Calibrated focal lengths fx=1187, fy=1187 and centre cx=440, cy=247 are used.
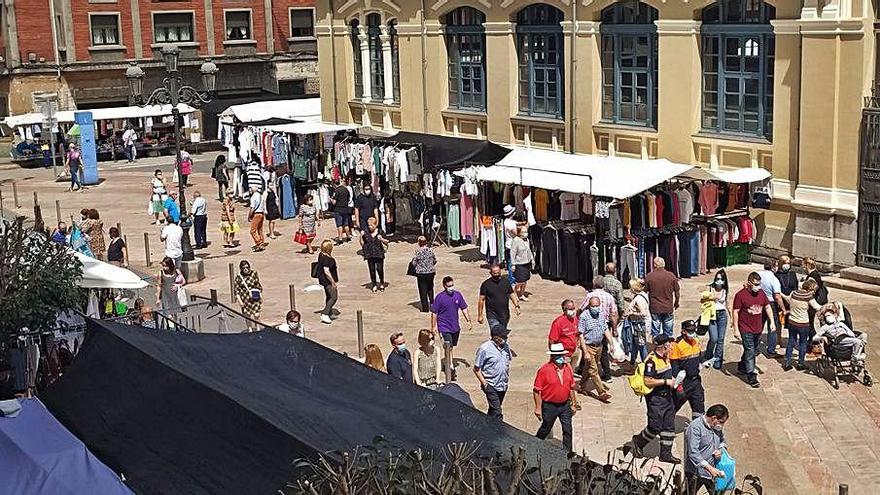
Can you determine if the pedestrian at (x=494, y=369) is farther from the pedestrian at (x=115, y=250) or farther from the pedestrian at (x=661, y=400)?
the pedestrian at (x=115, y=250)

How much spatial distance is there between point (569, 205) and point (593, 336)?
22.5ft

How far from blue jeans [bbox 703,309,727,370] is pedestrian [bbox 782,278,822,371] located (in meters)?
0.80

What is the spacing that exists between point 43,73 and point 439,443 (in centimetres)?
4320

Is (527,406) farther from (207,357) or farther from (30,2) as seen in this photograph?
(30,2)

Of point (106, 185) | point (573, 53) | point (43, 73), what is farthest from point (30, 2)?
point (573, 53)

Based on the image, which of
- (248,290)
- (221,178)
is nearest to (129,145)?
(221,178)

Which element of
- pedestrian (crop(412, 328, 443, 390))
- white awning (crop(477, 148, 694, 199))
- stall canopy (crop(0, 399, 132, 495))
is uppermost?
white awning (crop(477, 148, 694, 199))

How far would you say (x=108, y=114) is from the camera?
4338cm

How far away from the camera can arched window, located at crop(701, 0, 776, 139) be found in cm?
2067

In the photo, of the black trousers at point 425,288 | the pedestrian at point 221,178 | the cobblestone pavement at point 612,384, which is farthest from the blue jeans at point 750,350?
the pedestrian at point 221,178

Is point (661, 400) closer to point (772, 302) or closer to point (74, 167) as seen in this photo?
point (772, 302)

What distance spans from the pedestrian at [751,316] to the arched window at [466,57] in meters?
13.8

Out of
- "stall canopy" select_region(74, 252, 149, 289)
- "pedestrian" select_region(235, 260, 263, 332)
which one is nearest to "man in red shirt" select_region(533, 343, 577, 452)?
"stall canopy" select_region(74, 252, 149, 289)

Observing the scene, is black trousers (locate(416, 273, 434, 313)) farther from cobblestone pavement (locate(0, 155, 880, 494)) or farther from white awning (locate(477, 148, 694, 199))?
white awning (locate(477, 148, 694, 199))
